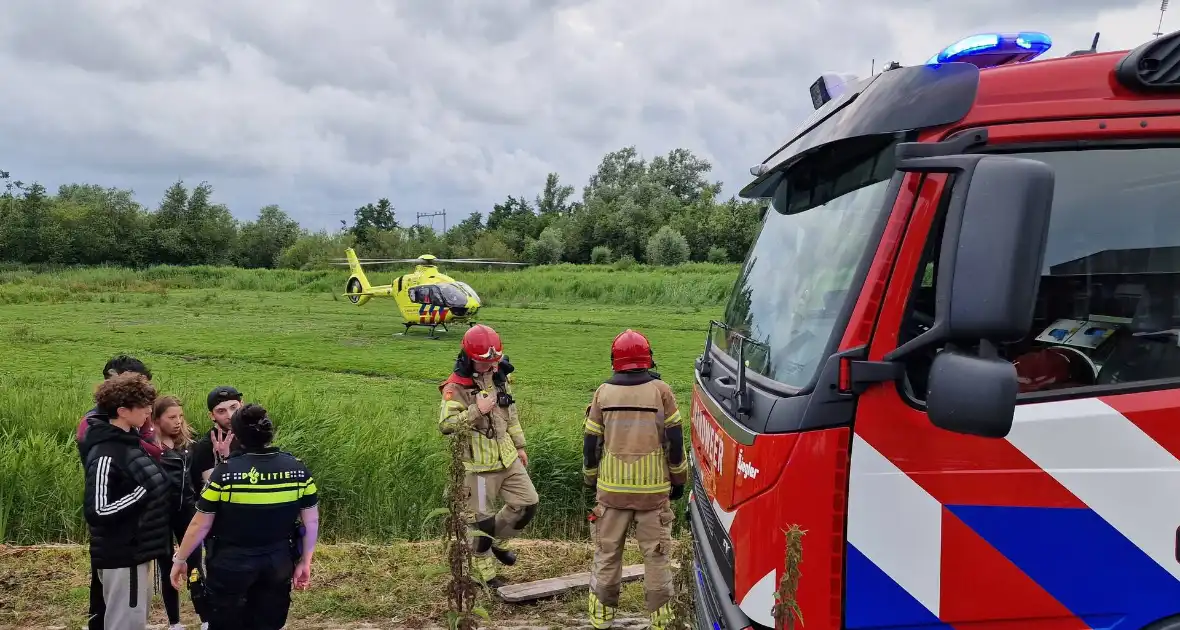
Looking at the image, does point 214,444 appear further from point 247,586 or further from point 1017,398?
point 1017,398

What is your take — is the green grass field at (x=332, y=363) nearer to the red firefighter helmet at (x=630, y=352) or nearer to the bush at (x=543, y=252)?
the red firefighter helmet at (x=630, y=352)

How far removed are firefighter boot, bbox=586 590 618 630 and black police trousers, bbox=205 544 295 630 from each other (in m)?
1.52

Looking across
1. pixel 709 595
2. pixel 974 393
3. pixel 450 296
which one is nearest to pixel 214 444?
pixel 709 595

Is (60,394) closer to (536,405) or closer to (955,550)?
(536,405)

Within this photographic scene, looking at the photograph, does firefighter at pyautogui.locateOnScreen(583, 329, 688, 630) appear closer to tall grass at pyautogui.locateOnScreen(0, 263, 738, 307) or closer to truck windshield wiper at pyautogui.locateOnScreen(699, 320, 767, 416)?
truck windshield wiper at pyautogui.locateOnScreen(699, 320, 767, 416)

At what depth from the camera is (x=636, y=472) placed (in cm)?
416

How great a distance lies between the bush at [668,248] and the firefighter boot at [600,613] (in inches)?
1854

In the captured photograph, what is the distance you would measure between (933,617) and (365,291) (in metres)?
28.8

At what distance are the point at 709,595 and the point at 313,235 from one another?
70.8 m

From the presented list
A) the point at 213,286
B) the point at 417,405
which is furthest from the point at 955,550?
the point at 213,286

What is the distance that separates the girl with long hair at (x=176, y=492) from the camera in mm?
4008

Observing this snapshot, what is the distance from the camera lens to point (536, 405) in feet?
39.5

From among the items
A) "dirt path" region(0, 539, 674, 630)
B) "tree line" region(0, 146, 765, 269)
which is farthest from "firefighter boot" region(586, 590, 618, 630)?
"tree line" region(0, 146, 765, 269)

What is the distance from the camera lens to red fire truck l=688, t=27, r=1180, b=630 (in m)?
2.00
